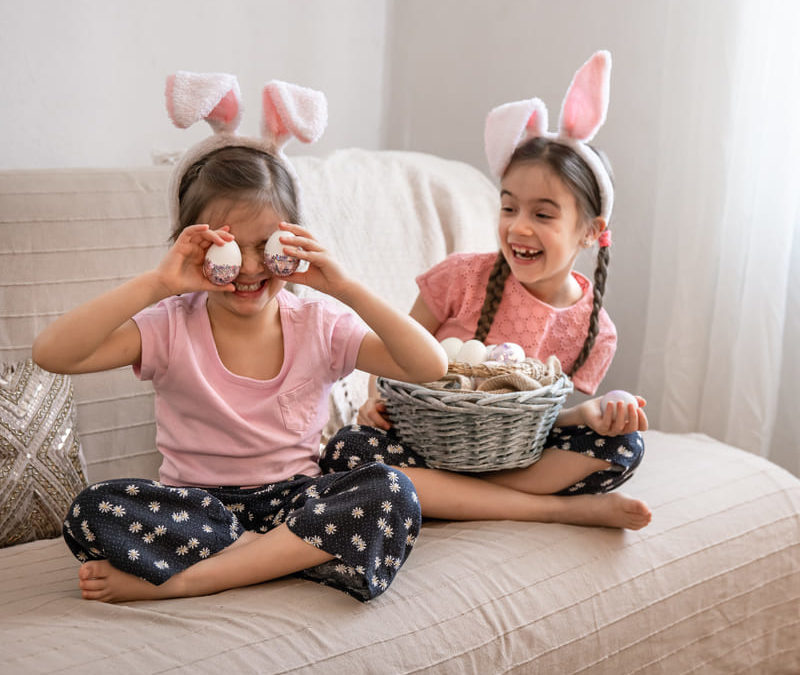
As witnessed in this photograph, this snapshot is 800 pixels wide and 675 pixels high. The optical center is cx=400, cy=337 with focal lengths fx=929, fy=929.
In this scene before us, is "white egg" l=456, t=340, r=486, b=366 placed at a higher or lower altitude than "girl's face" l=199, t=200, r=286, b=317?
lower

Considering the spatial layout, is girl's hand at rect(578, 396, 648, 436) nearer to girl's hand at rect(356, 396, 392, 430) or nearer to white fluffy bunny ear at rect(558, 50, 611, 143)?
girl's hand at rect(356, 396, 392, 430)

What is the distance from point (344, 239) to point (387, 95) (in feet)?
3.30

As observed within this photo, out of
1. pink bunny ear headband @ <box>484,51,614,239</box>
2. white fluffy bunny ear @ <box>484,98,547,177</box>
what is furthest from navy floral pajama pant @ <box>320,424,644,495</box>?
white fluffy bunny ear @ <box>484,98,547,177</box>

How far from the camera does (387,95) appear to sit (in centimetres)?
285

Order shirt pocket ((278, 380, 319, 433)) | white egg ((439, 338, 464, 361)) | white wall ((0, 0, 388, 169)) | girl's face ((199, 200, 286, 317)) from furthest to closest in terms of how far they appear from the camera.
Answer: white wall ((0, 0, 388, 169)) < white egg ((439, 338, 464, 361)) < shirt pocket ((278, 380, 319, 433)) < girl's face ((199, 200, 286, 317))

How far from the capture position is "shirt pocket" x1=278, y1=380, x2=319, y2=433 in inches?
55.8

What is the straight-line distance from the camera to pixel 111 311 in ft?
4.06

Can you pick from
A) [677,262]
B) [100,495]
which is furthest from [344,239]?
[100,495]

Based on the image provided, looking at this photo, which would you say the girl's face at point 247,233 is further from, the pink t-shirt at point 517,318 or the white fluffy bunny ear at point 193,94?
the pink t-shirt at point 517,318

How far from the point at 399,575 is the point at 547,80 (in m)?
1.65

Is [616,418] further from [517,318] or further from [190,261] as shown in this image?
[190,261]

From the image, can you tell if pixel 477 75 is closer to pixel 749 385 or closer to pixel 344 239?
pixel 344 239

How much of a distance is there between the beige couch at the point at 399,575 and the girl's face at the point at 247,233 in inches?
16.2

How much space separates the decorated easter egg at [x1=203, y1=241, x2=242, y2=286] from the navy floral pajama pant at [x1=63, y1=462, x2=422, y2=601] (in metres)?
0.29
